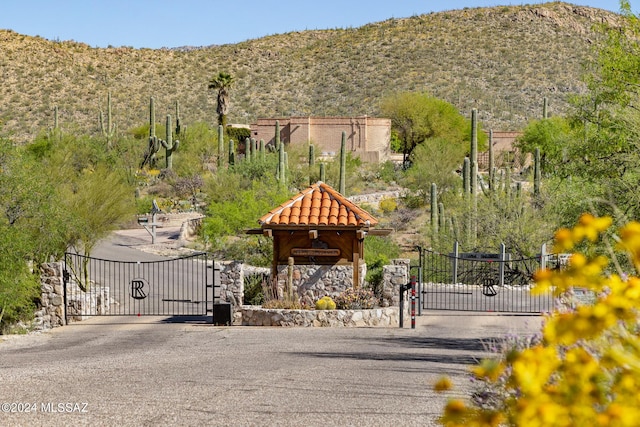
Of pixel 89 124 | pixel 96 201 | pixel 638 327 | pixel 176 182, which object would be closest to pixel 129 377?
pixel 638 327

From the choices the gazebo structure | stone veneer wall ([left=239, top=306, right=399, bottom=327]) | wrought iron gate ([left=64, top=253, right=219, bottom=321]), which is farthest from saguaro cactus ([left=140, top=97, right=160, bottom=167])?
stone veneer wall ([left=239, top=306, right=399, bottom=327])

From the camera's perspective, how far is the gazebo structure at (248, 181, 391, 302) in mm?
23062

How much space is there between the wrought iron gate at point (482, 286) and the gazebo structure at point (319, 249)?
408 centimetres

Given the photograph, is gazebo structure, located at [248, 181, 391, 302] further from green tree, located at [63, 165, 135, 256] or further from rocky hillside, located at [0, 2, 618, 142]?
rocky hillside, located at [0, 2, 618, 142]

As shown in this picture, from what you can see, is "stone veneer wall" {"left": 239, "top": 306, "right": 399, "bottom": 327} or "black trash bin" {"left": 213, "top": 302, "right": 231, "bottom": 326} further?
"black trash bin" {"left": 213, "top": 302, "right": 231, "bottom": 326}

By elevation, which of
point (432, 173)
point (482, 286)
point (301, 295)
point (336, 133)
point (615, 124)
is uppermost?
point (336, 133)

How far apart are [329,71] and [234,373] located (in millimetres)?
94952

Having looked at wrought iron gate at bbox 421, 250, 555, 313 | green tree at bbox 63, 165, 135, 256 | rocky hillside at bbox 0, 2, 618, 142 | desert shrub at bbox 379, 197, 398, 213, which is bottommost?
wrought iron gate at bbox 421, 250, 555, 313

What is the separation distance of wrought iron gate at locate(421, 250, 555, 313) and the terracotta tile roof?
4.10m

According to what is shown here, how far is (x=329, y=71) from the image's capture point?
354 ft

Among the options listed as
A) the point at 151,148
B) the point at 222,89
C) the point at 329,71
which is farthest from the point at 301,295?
the point at 329,71

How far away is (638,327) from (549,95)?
96.6 metres

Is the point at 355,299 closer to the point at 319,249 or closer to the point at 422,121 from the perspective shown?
the point at 319,249

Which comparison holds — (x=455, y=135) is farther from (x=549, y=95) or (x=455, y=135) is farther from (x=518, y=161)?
(x=549, y=95)
